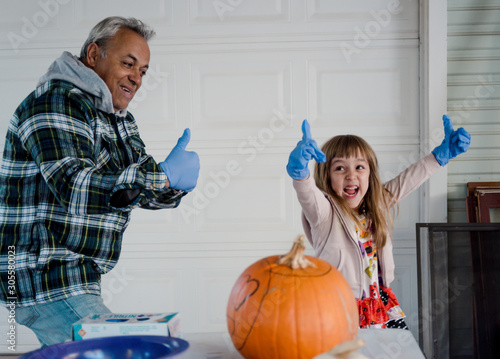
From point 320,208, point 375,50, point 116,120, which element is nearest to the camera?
point 116,120

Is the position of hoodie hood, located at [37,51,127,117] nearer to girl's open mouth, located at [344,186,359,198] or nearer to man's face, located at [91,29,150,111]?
man's face, located at [91,29,150,111]

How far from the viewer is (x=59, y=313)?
4.75ft

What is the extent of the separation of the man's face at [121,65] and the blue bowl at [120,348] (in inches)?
41.9

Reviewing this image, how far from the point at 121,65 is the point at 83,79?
0.70 feet

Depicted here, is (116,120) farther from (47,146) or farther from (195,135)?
(195,135)

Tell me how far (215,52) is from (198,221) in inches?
36.2

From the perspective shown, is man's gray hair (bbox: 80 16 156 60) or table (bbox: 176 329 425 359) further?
man's gray hair (bbox: 80 16 156 60)

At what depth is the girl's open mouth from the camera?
1.89 meters

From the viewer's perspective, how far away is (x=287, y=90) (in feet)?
9.41

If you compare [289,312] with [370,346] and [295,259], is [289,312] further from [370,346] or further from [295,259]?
[370,346]

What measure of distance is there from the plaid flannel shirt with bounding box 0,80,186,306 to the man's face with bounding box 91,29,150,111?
23 cm

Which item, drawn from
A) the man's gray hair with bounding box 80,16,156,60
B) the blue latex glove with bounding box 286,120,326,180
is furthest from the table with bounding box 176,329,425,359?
the man's gray hair with bounding box 80,16,156,60

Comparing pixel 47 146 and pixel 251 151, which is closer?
pixel 47 146

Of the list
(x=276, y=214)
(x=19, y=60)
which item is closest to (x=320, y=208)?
(x=276, y=214)
